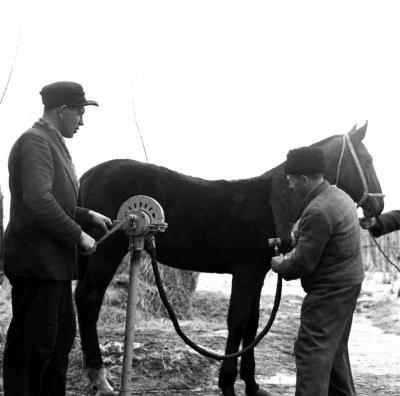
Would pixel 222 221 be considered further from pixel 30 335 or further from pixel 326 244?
pixel 30 335

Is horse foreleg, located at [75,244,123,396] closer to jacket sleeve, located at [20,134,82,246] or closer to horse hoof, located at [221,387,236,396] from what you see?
horse hoof, located at [221,387,236,396]

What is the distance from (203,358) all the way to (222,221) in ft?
4.62

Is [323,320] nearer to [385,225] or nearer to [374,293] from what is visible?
[385,225]

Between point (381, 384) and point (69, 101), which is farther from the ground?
point (69, 101)

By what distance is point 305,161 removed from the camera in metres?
4.12

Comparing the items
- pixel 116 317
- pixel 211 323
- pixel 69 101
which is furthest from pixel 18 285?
pixel 211 323

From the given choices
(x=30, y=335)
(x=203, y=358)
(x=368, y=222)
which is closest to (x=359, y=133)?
(x=368, y=222)

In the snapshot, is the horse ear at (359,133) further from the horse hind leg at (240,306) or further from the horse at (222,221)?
the horse hind leg at (240,306)

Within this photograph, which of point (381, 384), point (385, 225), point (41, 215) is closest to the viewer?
point (41, 215)

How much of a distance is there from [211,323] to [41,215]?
6.10m

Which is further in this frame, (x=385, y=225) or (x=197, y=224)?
(x=197, y=224)

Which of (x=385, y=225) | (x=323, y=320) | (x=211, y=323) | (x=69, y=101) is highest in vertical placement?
(x=69, y=101)

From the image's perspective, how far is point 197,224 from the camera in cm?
559

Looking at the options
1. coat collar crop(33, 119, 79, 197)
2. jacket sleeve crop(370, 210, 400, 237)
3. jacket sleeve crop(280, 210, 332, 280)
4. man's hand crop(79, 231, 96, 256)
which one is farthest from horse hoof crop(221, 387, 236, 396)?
coat collar crop(33, 119, 79, 197)
